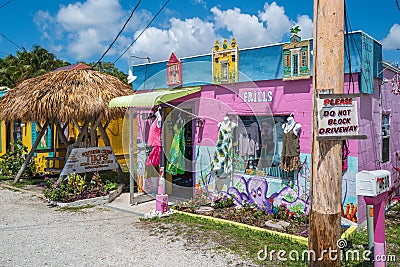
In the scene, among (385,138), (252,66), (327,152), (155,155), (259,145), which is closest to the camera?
(327,152)

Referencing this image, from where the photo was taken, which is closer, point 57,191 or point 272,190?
point 272,190

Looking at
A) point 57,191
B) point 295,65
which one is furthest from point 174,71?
point 57,191

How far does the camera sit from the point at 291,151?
697 cm

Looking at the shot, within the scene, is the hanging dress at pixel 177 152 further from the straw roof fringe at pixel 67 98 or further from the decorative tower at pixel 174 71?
the straw roof fringe at pixel 67 98

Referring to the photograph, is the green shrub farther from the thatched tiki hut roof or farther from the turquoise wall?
the turquoise wall

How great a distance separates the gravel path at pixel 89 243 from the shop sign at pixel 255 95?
9.92 ft

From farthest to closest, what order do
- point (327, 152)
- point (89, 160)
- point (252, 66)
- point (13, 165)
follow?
1. point (13, 165)
2. point (89, 160)
3. point (252, 66)
4. point (327, 152)

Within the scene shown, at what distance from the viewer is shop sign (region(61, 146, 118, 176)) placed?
9.70 metres

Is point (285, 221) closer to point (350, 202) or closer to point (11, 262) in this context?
point (350, 202)

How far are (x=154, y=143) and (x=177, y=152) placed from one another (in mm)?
554

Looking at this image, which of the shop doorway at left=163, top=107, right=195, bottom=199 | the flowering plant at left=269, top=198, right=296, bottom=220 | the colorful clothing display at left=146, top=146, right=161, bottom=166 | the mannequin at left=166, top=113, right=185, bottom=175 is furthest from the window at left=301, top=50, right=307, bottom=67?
the colorful clothing display at left=146, top=146, right=161, bottom=166

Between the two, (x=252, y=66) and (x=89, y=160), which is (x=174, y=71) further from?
(x=89, y=160)

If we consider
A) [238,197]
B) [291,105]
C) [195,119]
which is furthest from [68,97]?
[291,105]

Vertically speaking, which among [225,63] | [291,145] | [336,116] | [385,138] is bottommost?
[291,145]
